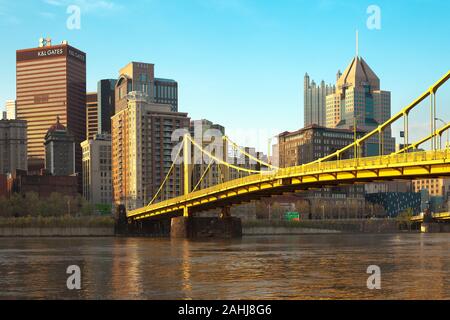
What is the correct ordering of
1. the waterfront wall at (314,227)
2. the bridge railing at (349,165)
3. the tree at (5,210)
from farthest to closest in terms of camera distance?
1. the tree at (5,210)
2. the waterfront wall at (314,227)
3. the bridge railing at (349,165)

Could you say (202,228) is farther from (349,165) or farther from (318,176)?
(349,165)

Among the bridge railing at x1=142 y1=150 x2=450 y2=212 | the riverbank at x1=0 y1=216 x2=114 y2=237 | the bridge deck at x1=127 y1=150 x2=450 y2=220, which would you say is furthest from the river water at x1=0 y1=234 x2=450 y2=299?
the riverbank at x1=0 y1=216 x2=114 y2=237

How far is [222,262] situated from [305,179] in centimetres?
3476

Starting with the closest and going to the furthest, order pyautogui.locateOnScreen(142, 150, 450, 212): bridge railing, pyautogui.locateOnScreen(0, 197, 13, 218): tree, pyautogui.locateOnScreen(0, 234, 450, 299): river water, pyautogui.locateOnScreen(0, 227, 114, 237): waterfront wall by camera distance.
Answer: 1. pyautogui.locateOnScreen(0, 234, 450, 299): river water
2. pyautogui.locateOnScreen(142, 150, 450, 212): bridge railing
3. pyautogui.locateOnScreen(0, 227, 114, 237): waterfront wall
4. pyautogui.locateOnScreen(0, 197, 13, 218): tree

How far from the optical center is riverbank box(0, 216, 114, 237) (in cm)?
14638

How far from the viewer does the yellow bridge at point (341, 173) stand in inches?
2724

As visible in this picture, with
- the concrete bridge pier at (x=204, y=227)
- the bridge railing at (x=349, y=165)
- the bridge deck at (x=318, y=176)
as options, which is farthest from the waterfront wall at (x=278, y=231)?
the bridge railing at (x=349, y=165)

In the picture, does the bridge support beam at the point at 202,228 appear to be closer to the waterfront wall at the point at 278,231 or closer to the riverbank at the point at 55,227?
the riverbank at the point at 55,227

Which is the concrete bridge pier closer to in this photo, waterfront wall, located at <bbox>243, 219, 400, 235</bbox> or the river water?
waterfront wall, located at <bbox>243, 219, 400, 235</bbox>

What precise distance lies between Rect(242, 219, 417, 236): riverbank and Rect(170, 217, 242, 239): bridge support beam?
34.3 meters

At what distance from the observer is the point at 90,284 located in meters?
39.3

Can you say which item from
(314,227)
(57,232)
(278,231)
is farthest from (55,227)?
(314,227)

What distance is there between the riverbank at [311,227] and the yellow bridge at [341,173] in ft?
143
